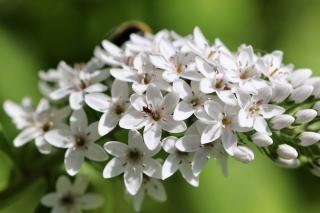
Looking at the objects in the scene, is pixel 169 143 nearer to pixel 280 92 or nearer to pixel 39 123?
Answer: pixel 280 92

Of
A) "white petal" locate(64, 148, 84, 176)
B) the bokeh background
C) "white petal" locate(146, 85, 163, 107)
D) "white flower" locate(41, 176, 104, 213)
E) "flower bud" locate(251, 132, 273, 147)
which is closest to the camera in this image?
"flower bud" locate(251, 132, 273, 147)

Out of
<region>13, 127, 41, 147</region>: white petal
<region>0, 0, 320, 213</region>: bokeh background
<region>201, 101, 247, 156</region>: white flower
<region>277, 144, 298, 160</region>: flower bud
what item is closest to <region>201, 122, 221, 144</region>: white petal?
<region>201, 101, 247, 156</region>: white flower

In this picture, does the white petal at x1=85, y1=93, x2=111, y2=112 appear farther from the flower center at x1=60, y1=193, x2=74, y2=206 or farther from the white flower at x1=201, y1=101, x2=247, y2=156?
the flower center at x1=60, y1=193, x2=74, y2=206

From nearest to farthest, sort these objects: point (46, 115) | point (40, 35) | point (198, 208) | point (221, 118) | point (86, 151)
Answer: point (221, 118), point (86, 151), point (46, 115), point (198, 208), point (40, 35)

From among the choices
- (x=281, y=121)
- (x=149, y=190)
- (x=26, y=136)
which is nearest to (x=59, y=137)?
(x=26, y=136)

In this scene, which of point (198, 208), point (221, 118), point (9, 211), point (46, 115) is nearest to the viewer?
point (221, 118)

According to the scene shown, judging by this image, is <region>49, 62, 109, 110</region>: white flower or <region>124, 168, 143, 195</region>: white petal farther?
<region>49, 62, 109, 110</region>: white flower

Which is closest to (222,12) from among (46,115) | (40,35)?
(40,35)

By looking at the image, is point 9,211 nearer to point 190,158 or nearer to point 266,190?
point 190,158
